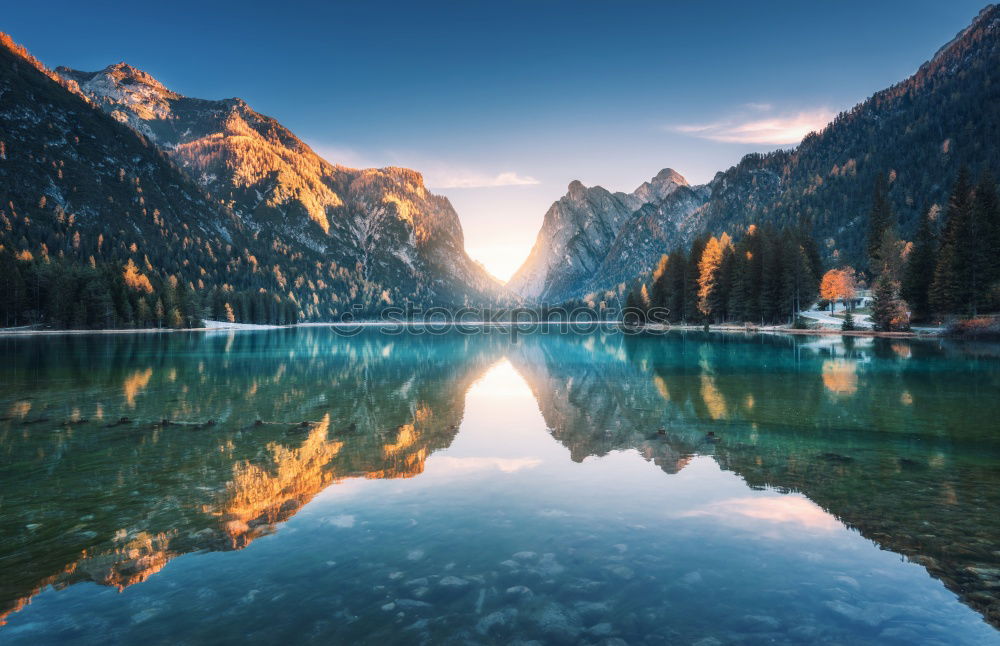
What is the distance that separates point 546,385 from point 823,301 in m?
99.9

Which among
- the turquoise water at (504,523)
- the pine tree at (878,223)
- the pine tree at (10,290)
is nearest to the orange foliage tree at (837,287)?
the pine tree at (878,223)

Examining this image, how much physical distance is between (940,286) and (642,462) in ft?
265

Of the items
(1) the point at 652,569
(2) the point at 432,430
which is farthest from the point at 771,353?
(1) the point at 652,569

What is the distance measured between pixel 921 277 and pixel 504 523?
92841 millimetres

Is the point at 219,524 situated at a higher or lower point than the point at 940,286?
lower

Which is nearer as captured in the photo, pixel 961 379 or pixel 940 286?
pixel 961 379

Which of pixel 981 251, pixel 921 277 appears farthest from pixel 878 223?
pixel 981 251

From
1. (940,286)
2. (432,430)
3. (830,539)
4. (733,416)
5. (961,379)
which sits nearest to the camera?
(830,539)

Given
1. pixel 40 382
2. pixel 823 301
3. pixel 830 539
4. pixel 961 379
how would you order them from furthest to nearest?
1. pixel 823 301
2. pixel 40 382
3. pixel 961 379
4. pixel 830 539

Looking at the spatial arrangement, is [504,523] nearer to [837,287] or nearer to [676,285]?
[837,287]

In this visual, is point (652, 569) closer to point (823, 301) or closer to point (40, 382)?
point (40, 382)

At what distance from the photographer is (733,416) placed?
22734mm

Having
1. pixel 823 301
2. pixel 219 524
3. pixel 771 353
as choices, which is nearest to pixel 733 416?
pixel 219 524

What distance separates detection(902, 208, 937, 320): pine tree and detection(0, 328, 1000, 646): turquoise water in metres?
64.2
